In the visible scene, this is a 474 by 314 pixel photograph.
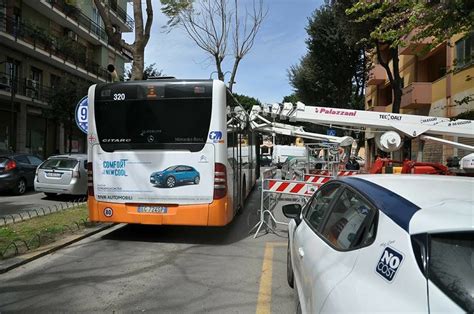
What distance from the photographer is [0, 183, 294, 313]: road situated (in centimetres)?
521

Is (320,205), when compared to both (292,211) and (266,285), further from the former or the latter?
(266,285)

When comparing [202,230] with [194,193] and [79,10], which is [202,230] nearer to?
[194,193]

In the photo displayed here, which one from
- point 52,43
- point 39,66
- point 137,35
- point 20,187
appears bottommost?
point 20,187

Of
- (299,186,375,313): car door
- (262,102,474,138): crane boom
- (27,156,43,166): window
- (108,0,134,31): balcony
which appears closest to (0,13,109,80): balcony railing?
(108,0,134,31): balcony

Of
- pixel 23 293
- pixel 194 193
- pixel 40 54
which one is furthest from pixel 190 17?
pixel 23 293

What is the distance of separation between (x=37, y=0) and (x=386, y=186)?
34.0m

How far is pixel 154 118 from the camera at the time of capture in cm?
877

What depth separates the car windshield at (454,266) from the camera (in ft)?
6.73

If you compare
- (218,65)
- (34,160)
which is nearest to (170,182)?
(34,160)

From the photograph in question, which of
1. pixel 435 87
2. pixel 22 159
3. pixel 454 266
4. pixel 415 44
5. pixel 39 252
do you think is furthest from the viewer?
pixel 435 87

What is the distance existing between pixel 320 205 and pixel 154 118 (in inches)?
198

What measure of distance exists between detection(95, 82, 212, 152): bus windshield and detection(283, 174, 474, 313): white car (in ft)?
17.2

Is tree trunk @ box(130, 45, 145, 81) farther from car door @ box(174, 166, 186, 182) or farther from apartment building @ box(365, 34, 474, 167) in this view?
apartment building @ box(365, 34, 474, 167)

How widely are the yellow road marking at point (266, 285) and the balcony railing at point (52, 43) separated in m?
26.8
